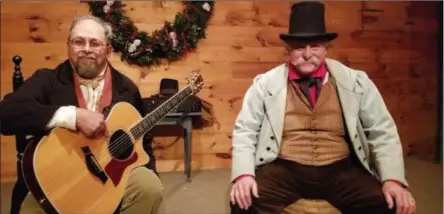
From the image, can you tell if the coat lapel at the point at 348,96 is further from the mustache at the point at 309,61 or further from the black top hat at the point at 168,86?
the black top hat at the point at 168,86

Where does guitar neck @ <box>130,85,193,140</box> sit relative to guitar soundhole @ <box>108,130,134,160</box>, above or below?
above

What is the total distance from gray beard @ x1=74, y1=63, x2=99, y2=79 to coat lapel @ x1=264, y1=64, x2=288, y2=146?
704 millimetres

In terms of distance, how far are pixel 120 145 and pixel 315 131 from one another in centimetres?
76

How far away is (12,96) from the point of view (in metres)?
1.51

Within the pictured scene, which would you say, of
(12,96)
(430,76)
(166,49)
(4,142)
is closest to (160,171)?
(166,49)

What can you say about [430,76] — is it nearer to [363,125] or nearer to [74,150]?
[363,125]

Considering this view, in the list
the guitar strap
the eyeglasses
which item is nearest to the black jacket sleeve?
the guitar strap

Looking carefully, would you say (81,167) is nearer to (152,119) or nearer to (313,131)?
(152,119)

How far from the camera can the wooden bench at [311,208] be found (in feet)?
4.88

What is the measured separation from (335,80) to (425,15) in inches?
92.3

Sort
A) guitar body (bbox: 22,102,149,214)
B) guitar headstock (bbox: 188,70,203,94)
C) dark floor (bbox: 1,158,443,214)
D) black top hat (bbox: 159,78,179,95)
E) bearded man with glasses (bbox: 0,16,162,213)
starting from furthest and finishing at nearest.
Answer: black top hat (bbox: 159,78,179,95) < dark floor (bbox: 1,158,443,214) < guitar headstock (bbox: 188,70,203,94) < bearded man with glasses (bbox: 0,16,162,213) < guitar body (bbox: 22,102,149,214)

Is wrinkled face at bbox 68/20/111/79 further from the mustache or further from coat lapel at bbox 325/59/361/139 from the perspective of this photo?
coat lapel at bbox 325/59/361/139

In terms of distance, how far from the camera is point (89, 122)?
4.76ft

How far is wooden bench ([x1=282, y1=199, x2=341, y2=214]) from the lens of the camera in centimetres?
149
